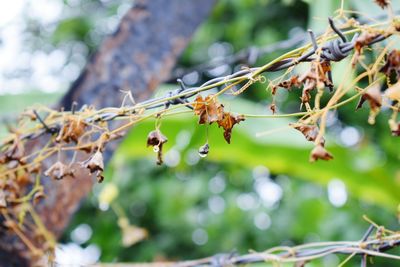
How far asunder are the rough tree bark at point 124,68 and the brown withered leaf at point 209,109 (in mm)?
487

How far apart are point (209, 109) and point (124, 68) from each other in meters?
0.67

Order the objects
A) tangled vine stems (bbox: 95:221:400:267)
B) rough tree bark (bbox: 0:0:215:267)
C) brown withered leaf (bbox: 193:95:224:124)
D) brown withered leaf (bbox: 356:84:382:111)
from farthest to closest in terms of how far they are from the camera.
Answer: rough tree bark (bbox: 0:0:215:267), tangled vine stems (bbox: 95:221:400:267), brown withered leaf (bbox: 193:95:224:124), brown withered leaf (bbox: 356:84:382:111)

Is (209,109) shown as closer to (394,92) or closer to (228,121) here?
(228,121)

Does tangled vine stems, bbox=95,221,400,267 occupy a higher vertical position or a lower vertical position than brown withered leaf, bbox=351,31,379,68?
lower

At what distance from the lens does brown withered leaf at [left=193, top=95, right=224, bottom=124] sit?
533mm

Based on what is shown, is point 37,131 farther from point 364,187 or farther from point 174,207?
point 174,207

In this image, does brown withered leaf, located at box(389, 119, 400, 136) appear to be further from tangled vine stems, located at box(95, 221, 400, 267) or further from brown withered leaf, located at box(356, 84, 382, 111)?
tangled vine stems, located at box(95, 221, 400, 267)

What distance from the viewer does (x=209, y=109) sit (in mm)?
538

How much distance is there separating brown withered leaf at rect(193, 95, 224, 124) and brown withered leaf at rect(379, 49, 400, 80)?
14 centimetres

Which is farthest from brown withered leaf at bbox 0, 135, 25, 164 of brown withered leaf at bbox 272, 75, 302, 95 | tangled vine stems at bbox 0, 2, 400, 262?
brown withered leaf at bbox 272, 75, 302, 95

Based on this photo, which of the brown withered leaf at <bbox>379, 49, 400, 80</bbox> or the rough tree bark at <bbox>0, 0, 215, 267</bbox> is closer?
the brown withered leaf at <bbox>379, 49, 400, 80</bbox>

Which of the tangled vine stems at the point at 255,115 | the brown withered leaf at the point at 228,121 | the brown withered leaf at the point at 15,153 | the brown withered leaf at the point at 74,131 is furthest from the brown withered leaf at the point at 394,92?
the brown withered leaf at the point at 15,153

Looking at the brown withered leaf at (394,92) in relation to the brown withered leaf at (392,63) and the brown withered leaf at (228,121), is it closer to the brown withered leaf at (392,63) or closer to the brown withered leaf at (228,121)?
the brown withered leaf at (392,63)

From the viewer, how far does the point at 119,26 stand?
1242 millimetres
